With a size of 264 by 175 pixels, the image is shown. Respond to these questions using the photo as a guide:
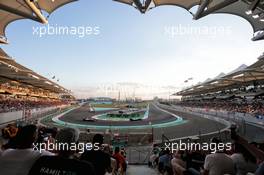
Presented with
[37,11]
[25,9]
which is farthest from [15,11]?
[25,9]

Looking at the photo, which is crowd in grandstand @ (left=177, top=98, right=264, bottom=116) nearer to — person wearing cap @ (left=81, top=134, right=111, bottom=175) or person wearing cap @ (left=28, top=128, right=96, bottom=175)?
person wearing cap @ (left=81, top=134, right=111, bottom=175)

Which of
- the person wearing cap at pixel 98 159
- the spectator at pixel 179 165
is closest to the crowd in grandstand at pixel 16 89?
the spectator at pixel 179 165

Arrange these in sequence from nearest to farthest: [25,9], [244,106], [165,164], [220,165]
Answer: [220,165] < [165,164] < [25,9] < [244,106]

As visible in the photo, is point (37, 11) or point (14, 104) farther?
point (14, 104)

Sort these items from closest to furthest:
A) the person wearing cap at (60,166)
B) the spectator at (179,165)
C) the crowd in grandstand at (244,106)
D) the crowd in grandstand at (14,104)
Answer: the person wearing cap at (60,166) → the spectator at (179,165) → the crowd in grandstand at (14,104) → the crowd in grandstand at (244,106)

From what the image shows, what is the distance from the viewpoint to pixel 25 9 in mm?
10258

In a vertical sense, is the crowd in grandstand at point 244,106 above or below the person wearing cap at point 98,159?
below

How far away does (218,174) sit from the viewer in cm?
357

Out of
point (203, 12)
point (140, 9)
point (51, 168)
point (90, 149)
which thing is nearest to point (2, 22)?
point (140, 9)

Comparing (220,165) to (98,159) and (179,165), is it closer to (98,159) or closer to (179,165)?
(179,165)

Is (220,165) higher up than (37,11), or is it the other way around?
(37,11)

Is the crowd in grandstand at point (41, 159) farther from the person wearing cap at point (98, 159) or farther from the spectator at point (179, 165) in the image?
the spectator at point (179, 165)

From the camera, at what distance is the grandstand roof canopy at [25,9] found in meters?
8.10

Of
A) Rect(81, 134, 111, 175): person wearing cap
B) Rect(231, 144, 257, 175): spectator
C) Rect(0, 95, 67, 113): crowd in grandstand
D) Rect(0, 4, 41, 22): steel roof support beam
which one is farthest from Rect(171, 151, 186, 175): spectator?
Rect(0, 95, 67, 113): crowd in grandstand
